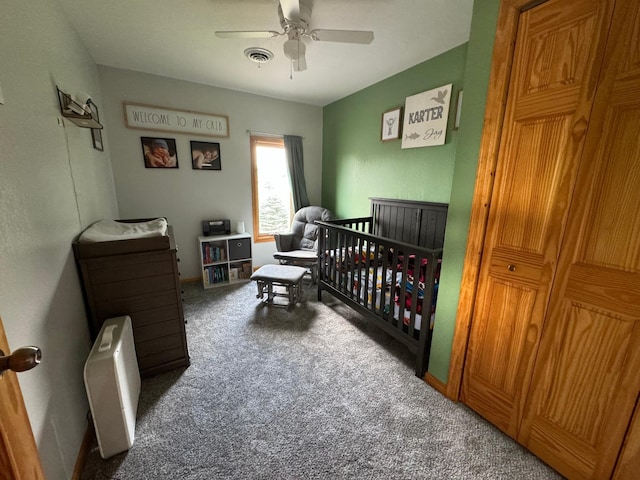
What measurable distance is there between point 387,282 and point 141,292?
5.87ft

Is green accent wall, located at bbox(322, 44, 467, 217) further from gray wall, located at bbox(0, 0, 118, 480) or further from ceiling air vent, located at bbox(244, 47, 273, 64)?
gray wall, located at bbox(0, 0, 118, 480)

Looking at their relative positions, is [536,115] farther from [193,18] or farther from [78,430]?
[78,430]

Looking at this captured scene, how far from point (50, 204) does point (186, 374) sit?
126 centimetres

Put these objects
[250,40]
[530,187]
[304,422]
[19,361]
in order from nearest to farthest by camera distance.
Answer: [19,361] < [530,187] < [304,422] < [250,40]

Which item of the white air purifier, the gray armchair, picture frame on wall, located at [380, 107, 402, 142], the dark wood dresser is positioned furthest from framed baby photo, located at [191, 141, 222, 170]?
the white air purifier

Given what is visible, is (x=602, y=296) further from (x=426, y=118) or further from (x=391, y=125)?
(x=391, y=125)

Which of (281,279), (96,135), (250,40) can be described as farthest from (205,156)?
(281,279)

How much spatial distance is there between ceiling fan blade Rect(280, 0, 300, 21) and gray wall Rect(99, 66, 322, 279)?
187cm

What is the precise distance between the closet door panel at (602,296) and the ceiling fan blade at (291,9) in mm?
1444

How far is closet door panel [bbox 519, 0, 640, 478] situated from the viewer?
939 millimetres

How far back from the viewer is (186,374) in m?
1.77

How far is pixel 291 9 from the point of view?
1558 mm

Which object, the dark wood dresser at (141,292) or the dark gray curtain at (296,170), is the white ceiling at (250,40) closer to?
the dark gray curtain at (296,170)

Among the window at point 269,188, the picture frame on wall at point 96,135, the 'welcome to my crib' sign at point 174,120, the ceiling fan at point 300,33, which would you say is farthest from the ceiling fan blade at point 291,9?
the window at point 269,188
